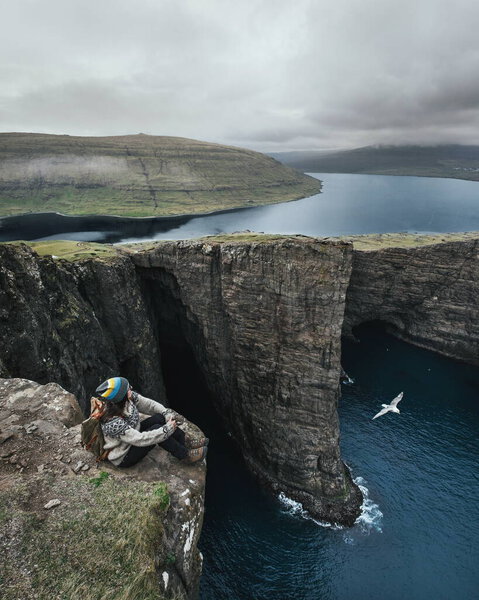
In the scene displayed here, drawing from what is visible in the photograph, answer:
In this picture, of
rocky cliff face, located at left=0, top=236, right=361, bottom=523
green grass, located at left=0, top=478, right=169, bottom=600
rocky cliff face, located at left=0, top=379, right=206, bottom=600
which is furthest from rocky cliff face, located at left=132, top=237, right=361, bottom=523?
green grass, located at left=0, top=478, right=169, bottom=600

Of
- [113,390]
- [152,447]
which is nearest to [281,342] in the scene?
[152,447]

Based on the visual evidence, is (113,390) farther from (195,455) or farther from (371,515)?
(371,515)

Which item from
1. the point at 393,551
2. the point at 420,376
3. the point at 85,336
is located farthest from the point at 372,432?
the point at 85,336

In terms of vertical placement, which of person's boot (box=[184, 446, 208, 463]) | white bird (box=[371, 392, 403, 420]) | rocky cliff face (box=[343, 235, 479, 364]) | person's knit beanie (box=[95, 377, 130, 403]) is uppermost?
person's knit beanie (box=[95, 377, 130, 403])

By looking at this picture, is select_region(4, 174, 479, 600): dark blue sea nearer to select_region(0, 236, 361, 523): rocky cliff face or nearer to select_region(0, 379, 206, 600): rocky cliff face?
select_region(0, 236, 361, 523): rocky cliff face

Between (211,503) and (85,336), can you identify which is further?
(211,503)

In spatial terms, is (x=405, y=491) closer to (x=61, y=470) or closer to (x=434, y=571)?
(x=434, y=571)
